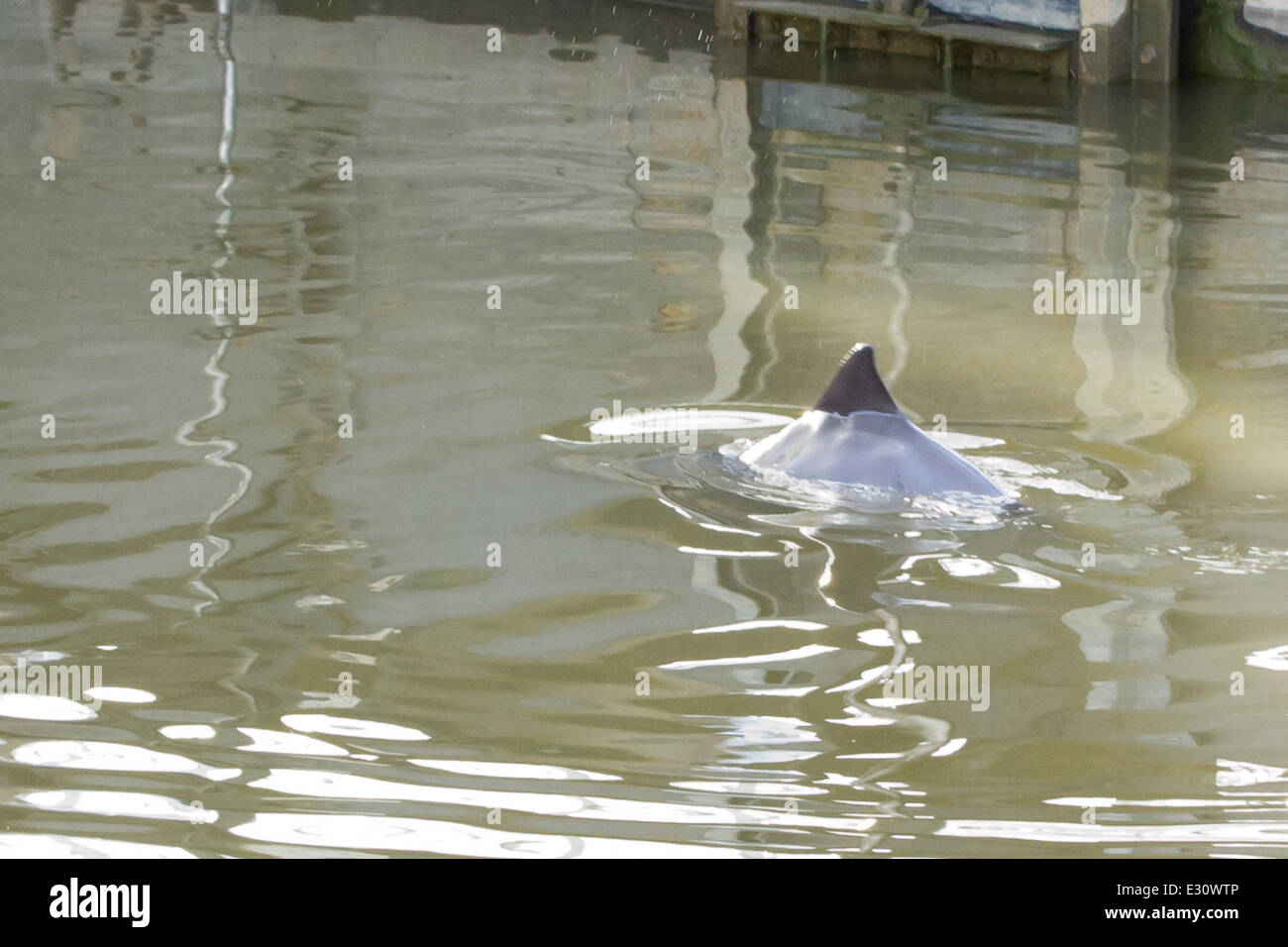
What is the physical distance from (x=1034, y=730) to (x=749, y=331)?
375 centimetres

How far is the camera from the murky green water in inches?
159

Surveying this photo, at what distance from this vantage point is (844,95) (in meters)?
14.5

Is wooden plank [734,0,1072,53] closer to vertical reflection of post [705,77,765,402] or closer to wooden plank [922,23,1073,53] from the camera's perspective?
wooden plank [922,23,1073,53]

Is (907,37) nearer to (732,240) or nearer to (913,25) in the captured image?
(913,25)

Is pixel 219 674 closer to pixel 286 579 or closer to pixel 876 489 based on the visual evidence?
pixel 286 579

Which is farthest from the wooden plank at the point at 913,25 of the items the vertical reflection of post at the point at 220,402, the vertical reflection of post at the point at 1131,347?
the vertical reflection of post at the point at 220,402

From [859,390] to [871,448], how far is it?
7.3 inches

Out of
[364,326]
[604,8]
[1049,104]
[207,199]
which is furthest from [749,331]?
[604,8]

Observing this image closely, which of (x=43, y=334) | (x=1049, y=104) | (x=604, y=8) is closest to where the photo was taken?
(x=43, y=334)

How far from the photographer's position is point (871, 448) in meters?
5.71

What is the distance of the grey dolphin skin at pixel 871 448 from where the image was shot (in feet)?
18.5

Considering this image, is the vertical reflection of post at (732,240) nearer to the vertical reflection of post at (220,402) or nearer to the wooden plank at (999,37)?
the vertical reflection of post at (220,402)

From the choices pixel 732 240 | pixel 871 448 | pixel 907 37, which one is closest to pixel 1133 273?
pixel 732 240

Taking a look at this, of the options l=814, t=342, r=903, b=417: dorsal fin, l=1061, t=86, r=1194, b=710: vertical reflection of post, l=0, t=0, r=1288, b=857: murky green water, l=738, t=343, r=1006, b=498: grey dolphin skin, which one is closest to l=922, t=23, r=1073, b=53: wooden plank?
l=1061, t=86, r=1194, b=710: vertical reflection of post
